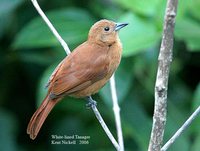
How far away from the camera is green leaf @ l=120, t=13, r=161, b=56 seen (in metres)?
4.24

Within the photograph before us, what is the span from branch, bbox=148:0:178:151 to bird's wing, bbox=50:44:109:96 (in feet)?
4.37

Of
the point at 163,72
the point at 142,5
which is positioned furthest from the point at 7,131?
the point at 163,72

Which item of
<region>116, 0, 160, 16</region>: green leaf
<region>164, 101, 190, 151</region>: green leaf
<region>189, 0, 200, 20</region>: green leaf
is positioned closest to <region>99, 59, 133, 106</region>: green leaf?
<region>116, 0, 160, 16</region>: green leaf

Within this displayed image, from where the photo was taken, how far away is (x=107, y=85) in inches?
171

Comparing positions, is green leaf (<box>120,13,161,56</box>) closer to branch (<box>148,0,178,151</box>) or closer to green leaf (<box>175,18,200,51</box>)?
green leaf (<box>175,18,200,51</box>)

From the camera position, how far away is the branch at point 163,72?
7.79 ft

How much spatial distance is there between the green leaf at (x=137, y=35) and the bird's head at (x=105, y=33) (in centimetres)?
10

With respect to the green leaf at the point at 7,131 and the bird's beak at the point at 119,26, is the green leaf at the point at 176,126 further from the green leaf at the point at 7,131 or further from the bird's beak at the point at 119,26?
the green leaf at the point at 7,131

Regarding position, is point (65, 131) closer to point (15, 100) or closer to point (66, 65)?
point (15, 100)

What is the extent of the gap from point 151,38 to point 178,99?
112 cm

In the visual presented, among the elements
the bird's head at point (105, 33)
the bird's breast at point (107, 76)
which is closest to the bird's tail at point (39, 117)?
the bird's breast at point (107, 76)


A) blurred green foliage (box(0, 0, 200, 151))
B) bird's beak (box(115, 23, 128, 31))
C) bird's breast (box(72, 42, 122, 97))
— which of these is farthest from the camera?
blurred green foliage (box(0, 0, 200, 151))

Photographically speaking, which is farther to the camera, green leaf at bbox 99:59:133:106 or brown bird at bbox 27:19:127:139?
green leaf at bbox 99:59:133:106

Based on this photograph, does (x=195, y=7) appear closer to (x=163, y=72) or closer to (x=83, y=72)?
(x=83, y=72)
